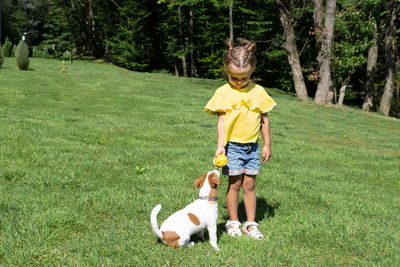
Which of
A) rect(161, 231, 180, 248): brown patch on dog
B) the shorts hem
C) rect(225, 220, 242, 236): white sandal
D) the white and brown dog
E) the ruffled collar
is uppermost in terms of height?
the ruffled collar

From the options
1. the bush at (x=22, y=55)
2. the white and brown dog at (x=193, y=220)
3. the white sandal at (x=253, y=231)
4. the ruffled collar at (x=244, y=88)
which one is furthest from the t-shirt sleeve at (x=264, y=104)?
the bush at (x=22, y=55)

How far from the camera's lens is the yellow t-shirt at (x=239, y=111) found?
3881mm

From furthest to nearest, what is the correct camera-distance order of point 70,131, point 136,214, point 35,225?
point 70,131 → point 136,214 → point 35,225

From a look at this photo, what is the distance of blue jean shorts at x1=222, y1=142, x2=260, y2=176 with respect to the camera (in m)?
3.90

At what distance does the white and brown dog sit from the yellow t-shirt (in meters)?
A: 0.59

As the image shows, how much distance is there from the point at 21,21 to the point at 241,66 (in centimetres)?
7525

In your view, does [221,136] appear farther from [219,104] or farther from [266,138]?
[266,138]

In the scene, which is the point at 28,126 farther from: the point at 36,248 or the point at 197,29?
the point at 197,29

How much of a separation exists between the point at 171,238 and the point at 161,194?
5.12ft

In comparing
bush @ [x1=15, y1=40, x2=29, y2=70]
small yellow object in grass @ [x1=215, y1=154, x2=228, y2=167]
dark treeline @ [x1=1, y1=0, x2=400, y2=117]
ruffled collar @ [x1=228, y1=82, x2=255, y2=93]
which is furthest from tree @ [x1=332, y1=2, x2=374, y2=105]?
small yellow object in grass @ [x1=215, y1=154, x2=228, y2=167]

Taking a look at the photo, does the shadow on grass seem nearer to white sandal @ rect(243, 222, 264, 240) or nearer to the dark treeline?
white sandal @ rect(243, 222, 264, 240)

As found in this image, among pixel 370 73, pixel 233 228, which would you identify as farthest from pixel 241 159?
pixel 370 73

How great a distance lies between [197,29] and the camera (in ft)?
141

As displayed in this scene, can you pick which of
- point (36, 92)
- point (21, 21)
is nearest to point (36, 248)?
point (36, 92)
